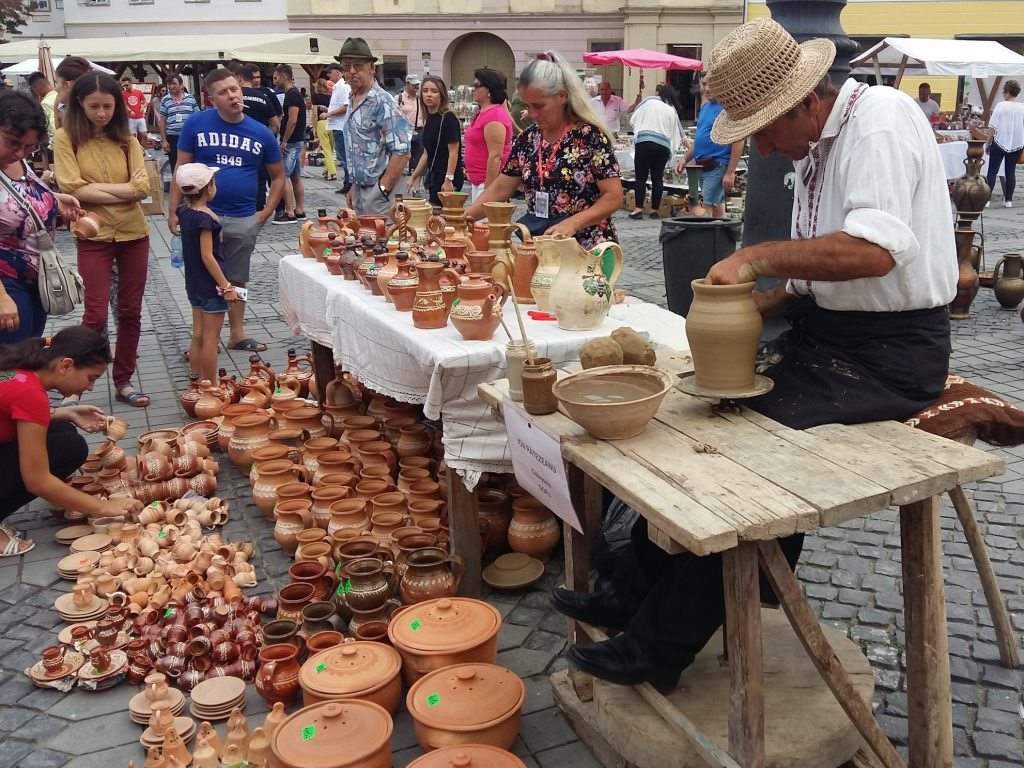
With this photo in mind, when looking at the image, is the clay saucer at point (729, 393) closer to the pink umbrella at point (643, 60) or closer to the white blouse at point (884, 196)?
the white blouse at point (884, 196)

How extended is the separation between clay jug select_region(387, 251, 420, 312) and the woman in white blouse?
12.4 m

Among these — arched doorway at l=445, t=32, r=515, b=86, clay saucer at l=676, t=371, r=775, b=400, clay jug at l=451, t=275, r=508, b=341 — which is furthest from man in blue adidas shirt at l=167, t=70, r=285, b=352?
arched doorway at l=445, t=32, r=515, b=86

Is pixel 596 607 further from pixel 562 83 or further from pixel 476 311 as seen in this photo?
pixel 562 83

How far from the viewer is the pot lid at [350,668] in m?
2.63


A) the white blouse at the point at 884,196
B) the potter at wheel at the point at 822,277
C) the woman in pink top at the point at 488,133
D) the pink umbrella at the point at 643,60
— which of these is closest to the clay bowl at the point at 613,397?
the potter at wheel at the point at 822,277

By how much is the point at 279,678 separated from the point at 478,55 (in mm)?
33268

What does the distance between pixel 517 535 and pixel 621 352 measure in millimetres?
1242

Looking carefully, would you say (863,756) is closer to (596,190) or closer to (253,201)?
(596,190)

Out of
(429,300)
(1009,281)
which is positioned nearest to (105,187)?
(429,300)

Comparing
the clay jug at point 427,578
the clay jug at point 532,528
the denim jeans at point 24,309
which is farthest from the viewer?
the denim jeans at point 24,309

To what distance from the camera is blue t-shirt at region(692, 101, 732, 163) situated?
33.7 ft

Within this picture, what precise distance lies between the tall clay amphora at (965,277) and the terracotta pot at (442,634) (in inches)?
225

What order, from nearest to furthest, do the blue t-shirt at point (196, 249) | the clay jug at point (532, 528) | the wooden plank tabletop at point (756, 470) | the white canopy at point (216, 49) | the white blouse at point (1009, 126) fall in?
1. the wooden plank tabletop at point (756, 470)
2. the clay jug at point (532, 528)
3. the blue t-shirt at point (196, 249)
4. the white blouse at point (1009, 126)
5. the white canopy at point (216, 49)

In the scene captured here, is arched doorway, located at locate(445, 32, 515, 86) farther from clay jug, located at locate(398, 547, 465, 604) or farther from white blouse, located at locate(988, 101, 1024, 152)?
clay jug, located at locate(398, 547, 465, 604)
